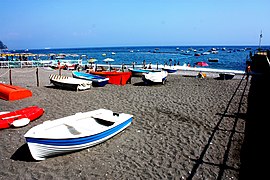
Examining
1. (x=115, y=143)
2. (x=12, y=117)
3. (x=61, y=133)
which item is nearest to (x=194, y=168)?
(x=115, y=143)

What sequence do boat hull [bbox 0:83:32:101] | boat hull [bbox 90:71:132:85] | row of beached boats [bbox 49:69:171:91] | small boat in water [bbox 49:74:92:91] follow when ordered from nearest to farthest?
boat hull [bbox 0:83:32:101] < small boat in water [bbox 49:74:92:91] < row of beached boats [bbox 49:69:171:91] < boat hull [bbox 90:71:132:85]

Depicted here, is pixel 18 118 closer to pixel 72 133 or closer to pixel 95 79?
pixel 72 133

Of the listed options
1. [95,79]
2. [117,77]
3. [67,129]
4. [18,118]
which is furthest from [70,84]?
[67,129]

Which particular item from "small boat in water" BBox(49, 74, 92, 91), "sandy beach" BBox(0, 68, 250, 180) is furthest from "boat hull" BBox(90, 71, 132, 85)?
"sandy beach" BBox(0, 68, 250, 180)

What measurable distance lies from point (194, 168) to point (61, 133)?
4557mm

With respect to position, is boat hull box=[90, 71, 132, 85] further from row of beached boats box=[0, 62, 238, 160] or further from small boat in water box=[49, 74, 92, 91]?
row of beached boats box=[0, 62, 238, 160]

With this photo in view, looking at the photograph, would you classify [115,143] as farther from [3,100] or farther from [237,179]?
[3,100]

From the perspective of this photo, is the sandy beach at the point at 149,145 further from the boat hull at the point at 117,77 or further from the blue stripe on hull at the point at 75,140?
the boat hull at the point at 117,77

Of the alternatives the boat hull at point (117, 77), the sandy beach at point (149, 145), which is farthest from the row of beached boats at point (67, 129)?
the boat hull at point (117, 77)

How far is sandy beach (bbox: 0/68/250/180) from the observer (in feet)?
22.2

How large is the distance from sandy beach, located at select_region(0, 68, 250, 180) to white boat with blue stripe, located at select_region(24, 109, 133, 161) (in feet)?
1.08

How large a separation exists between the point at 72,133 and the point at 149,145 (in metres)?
2.81

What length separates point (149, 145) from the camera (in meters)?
8.48

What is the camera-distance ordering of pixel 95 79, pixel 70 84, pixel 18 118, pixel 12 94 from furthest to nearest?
pixel 95 79 → pixel 70 84 → pixel 12 94 → pixel 18 118
